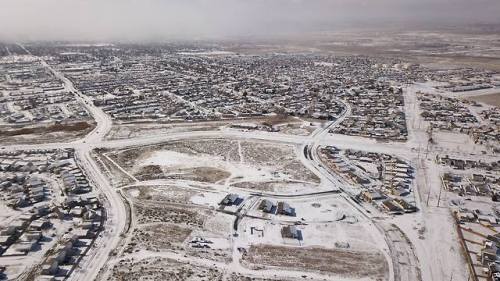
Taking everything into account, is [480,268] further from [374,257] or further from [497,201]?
[497,201]

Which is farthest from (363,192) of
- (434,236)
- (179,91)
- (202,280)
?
(179,91)

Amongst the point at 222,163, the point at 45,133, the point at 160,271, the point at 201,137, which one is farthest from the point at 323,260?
the point at 45,133

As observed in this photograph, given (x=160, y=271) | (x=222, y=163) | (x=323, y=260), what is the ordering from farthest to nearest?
(x=222, y=163)
(x=323, y=260)
(x=160, y=271)

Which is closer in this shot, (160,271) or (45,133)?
(160,271)

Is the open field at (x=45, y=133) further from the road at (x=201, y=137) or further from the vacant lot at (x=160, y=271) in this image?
Answer: the vacant lot at (x=160, y=271)

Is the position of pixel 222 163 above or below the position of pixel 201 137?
below

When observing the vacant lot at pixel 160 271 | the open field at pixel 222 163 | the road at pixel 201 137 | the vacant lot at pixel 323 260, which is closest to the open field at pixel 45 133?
the road at pixel 201 137

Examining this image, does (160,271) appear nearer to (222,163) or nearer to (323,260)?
(323,260)

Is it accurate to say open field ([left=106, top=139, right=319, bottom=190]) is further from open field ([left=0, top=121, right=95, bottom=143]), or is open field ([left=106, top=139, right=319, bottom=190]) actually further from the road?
open field ([left=0, top=121, right=95, bottom=143])

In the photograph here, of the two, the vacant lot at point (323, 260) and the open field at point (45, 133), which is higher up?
the open field at point (45, 133)
